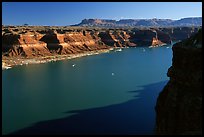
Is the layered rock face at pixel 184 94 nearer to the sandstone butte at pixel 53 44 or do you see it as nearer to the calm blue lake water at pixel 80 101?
the calm blue lake water at pixel 80 101

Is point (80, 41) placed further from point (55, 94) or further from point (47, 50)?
point (55, 94)

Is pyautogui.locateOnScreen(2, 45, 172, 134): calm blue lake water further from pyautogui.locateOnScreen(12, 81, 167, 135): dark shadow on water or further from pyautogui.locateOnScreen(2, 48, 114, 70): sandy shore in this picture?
pyautogui.locateOnScreen(2, 48, 114, 70): sandy shore

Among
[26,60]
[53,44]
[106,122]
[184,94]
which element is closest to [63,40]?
[53,44]

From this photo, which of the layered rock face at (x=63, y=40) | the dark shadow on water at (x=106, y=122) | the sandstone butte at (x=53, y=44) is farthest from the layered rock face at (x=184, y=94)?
the layered rock face at (x=63, y=40)

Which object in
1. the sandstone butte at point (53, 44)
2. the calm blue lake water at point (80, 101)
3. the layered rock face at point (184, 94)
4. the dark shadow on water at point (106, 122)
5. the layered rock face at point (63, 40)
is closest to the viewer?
the layered rock face at point (184, 94)

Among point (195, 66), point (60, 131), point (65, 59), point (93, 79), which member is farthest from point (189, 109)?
point (65, 59)

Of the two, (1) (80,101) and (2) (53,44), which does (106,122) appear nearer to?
(1) (80,101)

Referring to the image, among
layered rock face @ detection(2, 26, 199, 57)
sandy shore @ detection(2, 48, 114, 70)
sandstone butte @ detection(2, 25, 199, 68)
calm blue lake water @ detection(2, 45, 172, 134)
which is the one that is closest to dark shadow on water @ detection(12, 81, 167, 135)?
calm blue lake water @ detection(2, 45, 172, 134)
